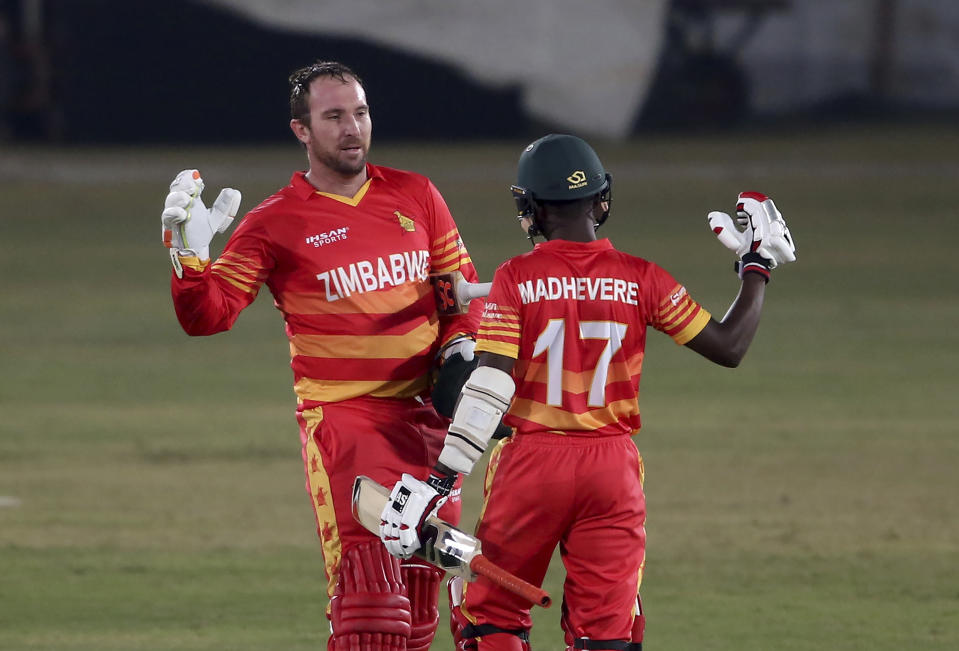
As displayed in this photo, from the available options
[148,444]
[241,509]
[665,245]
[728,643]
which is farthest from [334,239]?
[665,245]

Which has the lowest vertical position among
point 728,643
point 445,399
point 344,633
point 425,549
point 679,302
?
A: point 728,643

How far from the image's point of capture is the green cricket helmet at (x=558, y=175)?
16.0ft

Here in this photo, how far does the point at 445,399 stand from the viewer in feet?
17.7

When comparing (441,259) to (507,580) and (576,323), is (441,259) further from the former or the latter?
(507,580)

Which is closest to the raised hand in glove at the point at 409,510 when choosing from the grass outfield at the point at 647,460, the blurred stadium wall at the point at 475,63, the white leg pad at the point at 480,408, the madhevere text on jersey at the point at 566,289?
the white leg pad at the point at 480,408

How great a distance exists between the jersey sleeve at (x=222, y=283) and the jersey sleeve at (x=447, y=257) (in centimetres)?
60

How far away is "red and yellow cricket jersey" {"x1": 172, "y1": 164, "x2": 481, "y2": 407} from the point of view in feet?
17.7

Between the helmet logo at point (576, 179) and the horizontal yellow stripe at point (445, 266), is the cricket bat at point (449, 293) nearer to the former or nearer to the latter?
the horizontal yellow stripe at point (445, 266)

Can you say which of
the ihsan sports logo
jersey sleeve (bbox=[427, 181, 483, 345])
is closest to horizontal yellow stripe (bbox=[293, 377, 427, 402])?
jersey sleeve (bbox=[427, 181, 483, 345])

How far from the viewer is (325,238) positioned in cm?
542

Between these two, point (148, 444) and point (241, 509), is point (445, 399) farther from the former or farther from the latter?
point (148, 444)

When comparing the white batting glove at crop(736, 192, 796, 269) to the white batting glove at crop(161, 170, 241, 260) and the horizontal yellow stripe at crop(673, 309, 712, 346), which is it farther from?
the white batting glove at crop(161, 170, 241, 260)

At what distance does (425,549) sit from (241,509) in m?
4.26

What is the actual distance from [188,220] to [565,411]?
1352 millimetres
